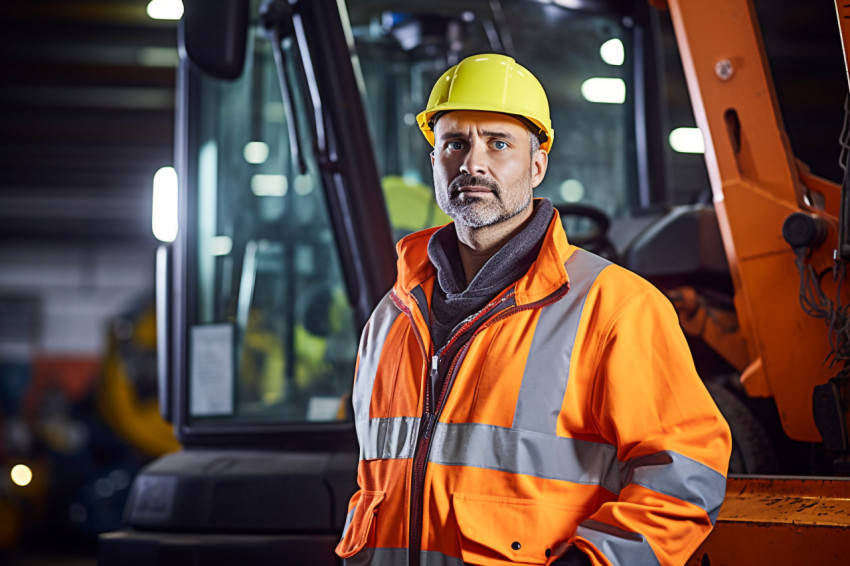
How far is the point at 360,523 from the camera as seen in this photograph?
2.04 metres

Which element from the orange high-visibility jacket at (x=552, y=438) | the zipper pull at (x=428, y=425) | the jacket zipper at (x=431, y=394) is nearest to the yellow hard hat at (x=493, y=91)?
the orange high-visibility jacket at (x=552, y=438)

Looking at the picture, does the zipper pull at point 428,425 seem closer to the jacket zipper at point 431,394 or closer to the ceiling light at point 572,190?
the jacket zipper at point 431,394

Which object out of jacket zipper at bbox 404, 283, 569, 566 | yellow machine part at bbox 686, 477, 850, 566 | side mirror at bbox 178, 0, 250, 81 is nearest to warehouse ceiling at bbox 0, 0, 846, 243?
side mirror at bbox 178, 0, 250, 81

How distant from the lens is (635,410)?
180 centimetres

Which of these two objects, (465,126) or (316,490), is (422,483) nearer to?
(465,126)

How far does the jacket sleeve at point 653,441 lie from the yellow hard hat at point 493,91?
1.65ft

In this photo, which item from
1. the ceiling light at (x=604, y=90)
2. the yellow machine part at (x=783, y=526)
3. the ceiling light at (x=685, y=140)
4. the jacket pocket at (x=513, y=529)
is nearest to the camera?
the jacket pocket at (x=513, y=529)

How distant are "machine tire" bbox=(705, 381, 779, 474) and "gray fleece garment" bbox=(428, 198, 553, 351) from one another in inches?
53.3

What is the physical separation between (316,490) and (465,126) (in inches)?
72.5

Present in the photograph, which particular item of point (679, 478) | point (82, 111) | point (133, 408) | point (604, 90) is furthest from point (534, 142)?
point (82, 111)

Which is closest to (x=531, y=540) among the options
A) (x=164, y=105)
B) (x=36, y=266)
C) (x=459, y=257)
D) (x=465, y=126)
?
(x=459, y=257)

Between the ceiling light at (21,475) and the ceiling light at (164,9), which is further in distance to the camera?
the ceiling light at (21,475)

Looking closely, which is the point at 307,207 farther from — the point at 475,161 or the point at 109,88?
the point at 109,88

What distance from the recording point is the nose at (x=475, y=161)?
6.83ft
